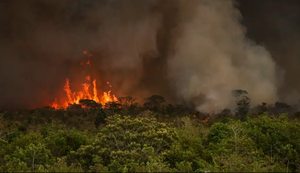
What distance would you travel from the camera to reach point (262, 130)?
Answer: 3691 cm

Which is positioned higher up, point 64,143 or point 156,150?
point 64,143

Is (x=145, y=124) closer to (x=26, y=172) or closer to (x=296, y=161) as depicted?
(x=26, y=172)

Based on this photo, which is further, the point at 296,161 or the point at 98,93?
the point at 98,93

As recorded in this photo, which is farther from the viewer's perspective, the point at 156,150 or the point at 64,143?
the point at 64,143

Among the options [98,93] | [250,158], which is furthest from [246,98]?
[250,158]

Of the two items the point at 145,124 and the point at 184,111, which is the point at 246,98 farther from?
the point at 145,124

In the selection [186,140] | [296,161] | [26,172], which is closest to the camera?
[26,172]

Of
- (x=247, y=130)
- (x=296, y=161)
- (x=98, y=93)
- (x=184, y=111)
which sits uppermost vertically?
(x=98, y=93)

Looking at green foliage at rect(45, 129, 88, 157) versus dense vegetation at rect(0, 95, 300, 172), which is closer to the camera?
dense vegetation at rect(0, 95, 300, 172)

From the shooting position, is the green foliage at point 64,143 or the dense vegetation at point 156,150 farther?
the green foliage at point 64,143

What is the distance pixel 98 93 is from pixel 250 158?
133 metres

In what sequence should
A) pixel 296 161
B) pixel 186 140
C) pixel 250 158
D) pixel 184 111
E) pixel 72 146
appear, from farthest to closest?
pixel 184 111 < pixel 72 146 < pixel 186 140 < pixel 296 161 < pixel 250 158

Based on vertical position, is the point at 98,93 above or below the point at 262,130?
above

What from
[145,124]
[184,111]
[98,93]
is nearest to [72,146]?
[145,124]
